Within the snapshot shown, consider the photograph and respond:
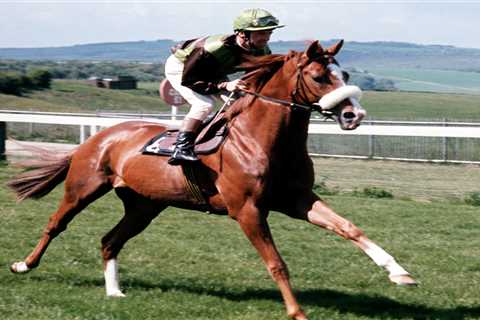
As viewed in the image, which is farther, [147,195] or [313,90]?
[147,195]

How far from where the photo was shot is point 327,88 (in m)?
6.53

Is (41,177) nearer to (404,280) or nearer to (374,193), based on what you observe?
(404,280)

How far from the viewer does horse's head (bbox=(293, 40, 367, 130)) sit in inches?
249

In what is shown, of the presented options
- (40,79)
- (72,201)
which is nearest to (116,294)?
(72,201)

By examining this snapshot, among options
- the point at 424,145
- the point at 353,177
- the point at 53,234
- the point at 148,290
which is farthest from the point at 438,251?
the point at 424,145

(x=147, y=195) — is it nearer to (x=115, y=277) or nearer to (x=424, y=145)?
(x=115, y=277)

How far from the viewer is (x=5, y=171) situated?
16.8 metres

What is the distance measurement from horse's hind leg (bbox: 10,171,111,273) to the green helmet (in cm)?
204

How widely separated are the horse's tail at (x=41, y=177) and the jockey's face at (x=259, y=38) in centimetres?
238

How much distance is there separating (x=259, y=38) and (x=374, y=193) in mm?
8512

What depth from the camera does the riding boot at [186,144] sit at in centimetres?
729

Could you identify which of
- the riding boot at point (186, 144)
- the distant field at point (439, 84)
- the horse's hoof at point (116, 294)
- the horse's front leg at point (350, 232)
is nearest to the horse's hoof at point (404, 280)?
the horse's front leg at point (350, 232)

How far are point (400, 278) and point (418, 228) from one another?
5.55 m

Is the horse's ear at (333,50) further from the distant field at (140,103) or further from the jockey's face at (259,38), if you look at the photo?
the distant field at (140,103)
